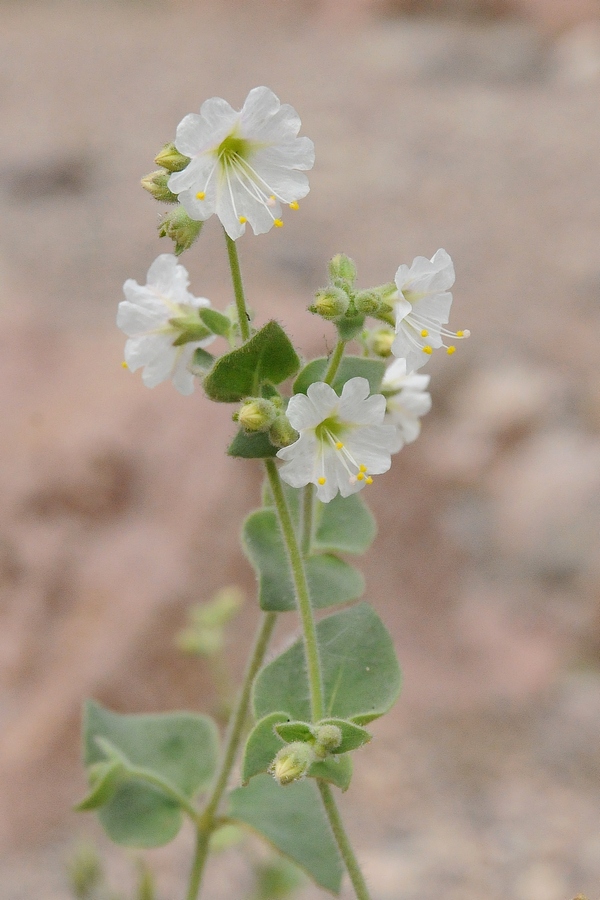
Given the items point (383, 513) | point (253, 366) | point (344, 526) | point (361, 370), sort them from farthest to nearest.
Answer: point (383, 513) → point (344, 526) → point (361, 370) → point (253, 366)

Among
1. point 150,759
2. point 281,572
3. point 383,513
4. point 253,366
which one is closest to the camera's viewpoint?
point 253,366

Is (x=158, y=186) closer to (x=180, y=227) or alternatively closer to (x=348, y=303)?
(x=180, y=227)

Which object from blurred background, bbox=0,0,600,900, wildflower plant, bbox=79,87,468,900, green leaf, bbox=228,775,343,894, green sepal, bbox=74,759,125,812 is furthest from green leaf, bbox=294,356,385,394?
blurred background, bbox=0,0,600,900

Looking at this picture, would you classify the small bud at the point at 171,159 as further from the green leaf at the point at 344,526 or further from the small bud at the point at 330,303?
the green leaf at the point at 344,526

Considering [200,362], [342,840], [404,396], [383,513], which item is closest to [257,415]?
[200,362]

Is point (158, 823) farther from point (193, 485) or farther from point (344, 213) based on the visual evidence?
point (344, 213)

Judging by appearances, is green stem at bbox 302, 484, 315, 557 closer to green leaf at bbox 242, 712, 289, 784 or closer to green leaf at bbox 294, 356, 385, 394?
green leaf at bbox 294, 356, 385, 394

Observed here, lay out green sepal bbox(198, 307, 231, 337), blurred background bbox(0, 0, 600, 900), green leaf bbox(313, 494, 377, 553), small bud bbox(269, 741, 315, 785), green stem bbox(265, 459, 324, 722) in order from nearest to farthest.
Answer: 1. small bud bbox(269, 741, 315, 785)
2. green stem bbox(265, 459, 324, 722)
3. green sepal bbox(198, 307, 231, 337)
4. green leaf bbox(313, 494, 377, 553)
5. blurred background bbox(0, 0, 600, 900)
